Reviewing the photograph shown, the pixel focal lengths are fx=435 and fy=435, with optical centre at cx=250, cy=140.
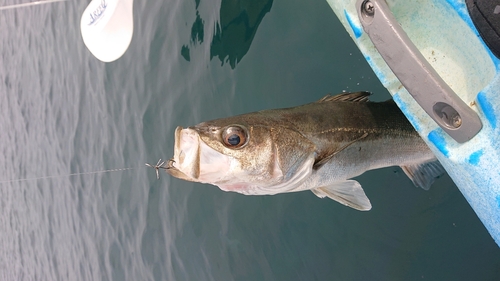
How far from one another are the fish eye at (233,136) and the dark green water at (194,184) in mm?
1989

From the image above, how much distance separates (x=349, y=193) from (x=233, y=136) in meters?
1.03

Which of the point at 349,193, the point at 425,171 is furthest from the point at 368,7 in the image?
the point at 425,171

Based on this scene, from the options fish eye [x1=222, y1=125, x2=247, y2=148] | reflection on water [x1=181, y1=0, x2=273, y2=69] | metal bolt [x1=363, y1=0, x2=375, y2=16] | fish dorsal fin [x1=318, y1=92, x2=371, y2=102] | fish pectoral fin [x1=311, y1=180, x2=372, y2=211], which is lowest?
fish pectoral fin [x1=311, y1=180, x2=372, y2=211]

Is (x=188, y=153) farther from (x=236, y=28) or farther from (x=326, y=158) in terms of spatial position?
(x=236, y=28)

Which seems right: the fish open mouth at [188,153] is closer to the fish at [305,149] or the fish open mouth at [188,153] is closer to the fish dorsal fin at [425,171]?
the fish at [305,149]

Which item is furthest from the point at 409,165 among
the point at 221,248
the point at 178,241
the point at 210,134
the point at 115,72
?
the point at 115,72

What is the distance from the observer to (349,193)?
3209mm

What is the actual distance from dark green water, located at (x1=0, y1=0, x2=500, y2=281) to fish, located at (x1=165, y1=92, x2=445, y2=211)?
1.16m

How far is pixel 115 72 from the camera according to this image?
26.0 feet

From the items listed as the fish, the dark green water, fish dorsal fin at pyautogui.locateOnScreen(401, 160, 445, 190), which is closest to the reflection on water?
the dark green water

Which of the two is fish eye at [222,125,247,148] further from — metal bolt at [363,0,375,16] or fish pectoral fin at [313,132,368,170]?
metal bolt at [363,0,375,16]

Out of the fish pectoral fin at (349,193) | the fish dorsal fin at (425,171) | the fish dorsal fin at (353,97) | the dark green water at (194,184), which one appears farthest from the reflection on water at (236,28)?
the fish dorsal fin at (425,171)

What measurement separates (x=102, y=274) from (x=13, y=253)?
4.97m

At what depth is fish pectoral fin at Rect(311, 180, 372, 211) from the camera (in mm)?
3154
